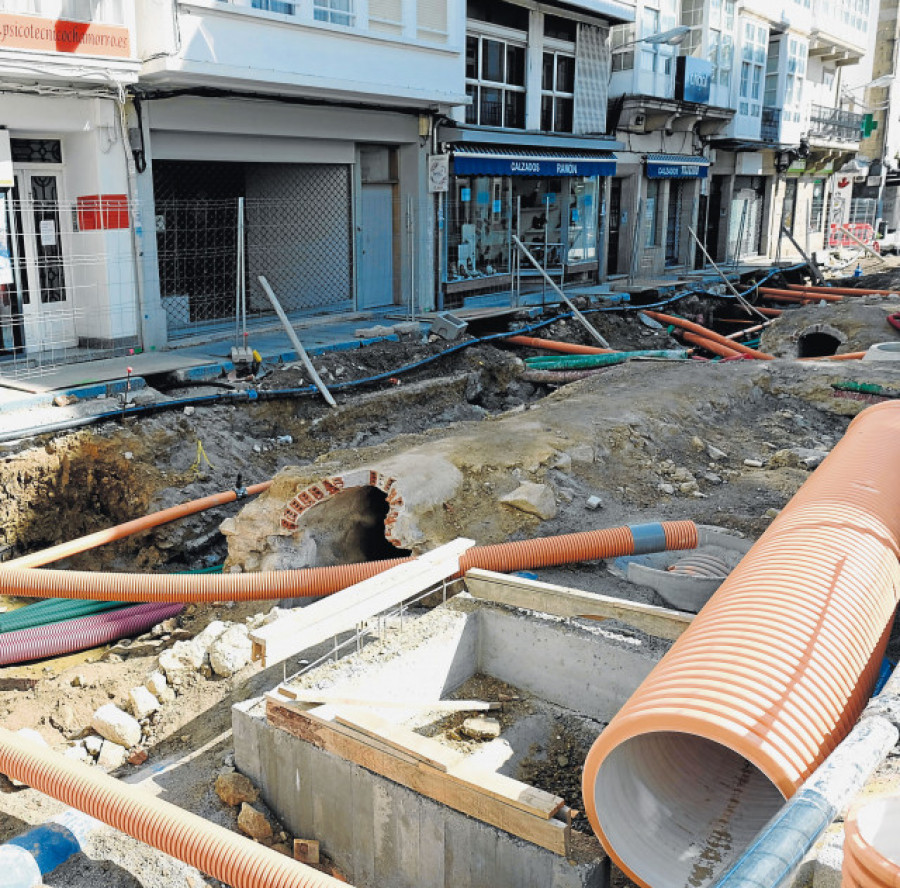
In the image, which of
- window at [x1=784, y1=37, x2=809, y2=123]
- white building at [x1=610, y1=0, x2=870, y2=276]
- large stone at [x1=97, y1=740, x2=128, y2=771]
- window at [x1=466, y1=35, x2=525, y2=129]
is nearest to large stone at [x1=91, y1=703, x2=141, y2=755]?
large stone at [x1=97, y1=740, x2=128, y2=771]

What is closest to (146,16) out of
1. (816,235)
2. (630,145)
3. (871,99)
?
(630,145)

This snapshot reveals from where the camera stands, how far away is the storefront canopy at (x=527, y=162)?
1889 centimetres

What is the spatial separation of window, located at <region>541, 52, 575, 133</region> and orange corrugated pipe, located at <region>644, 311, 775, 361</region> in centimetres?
550

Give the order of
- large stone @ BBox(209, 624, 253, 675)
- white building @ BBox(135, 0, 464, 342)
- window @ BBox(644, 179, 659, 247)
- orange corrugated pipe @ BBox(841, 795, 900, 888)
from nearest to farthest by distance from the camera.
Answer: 1. orange corrugated pipe @ BBox(841, 795, 900, 888)
2. large stone @ BBox(209, 624, 253, 675)
3. white building @ BBox(135, 0, 464, 342)
4. window @ BBox(644, 179, 659, 247)

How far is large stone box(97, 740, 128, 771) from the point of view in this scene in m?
6.38

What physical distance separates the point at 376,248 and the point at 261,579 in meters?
12.2

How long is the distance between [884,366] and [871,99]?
121 feet

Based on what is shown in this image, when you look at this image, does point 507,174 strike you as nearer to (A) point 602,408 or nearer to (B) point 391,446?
(A) point 602,408

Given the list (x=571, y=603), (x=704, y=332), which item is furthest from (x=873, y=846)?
(x=704, y=332)

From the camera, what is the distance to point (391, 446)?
978 centimetres

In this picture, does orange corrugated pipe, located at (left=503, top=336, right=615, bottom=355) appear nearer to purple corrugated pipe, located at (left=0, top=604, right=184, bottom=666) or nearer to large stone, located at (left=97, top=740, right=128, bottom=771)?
purple corrugated pipe, located at (left=0, top=604, right=184, bottom=666)

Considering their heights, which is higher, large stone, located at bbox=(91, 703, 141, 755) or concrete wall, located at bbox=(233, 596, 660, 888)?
concrete wall, located at bbox=(233, 596, 660, 888)

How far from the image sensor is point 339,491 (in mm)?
8250

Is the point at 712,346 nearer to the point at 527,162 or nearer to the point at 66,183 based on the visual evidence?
the point at 527,162
